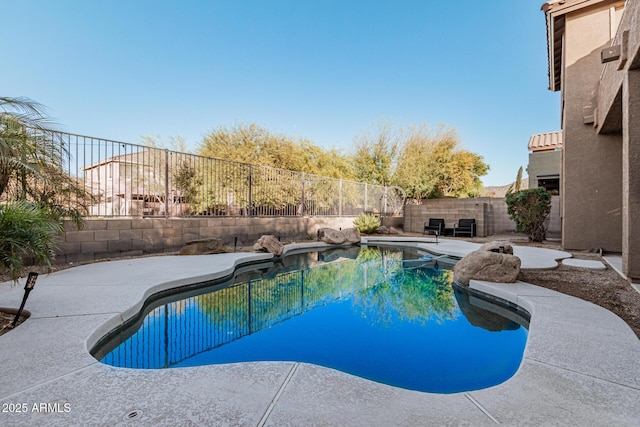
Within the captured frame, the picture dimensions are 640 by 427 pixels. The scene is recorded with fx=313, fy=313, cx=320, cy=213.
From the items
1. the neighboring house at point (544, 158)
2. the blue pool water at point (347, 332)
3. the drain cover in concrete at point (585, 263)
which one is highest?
the neighboring house at point (544, 158)

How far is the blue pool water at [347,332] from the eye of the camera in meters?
2.47

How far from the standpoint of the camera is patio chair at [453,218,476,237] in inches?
503

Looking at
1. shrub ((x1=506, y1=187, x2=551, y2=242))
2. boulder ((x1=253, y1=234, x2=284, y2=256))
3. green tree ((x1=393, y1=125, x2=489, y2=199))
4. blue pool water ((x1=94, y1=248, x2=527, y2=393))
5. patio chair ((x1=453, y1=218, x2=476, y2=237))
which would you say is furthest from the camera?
green tree ((x1=393, y1=125, x2=489, y2=199))

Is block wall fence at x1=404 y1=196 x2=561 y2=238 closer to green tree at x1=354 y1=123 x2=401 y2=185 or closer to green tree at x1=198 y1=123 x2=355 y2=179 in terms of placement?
green tree at x1=354 y1=123 x2=401 y2=185

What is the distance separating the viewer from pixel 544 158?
1520cm

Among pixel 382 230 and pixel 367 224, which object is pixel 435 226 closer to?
pixel 382 230

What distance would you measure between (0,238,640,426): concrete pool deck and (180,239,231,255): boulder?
172 inches

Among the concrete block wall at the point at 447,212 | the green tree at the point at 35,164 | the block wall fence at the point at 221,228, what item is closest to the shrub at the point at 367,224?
the block wall fence at the point at 221,228

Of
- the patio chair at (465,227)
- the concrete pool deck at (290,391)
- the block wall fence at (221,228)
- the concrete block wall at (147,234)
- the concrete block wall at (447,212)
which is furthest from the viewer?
the concrete block wall at (447,212)

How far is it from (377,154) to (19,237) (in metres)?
17.0

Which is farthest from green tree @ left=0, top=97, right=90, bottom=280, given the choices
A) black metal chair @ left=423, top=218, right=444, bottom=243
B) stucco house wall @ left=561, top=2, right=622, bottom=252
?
black metal chair @ left=423, top=218, right=444, bottom=243

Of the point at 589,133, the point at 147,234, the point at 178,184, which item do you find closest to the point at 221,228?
the point at 178,184

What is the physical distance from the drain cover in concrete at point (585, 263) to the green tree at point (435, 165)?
11.0 metres

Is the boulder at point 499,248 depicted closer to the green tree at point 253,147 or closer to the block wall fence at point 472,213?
the block wall fence at point 472,213
